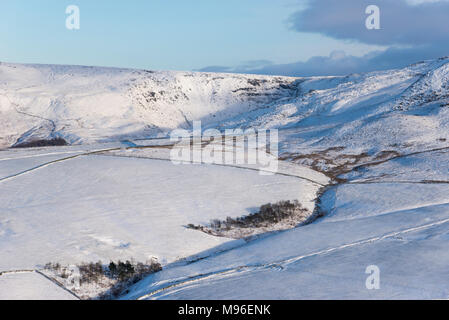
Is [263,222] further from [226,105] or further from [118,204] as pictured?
[226,105]

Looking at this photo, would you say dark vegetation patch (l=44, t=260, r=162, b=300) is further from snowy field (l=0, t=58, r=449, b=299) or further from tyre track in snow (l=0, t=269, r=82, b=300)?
snowy field (l=0, t=58, r=449, b=299)

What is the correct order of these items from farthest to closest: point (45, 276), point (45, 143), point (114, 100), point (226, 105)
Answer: point (226, 105)
point (114, 100)
point (45, 143)
point (45, 276)

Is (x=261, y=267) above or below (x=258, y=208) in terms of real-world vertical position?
below

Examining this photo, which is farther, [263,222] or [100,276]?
[263,222]

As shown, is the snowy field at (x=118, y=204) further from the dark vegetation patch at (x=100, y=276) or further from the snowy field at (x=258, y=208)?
the dark vegetation patch at (x=100, y=276)

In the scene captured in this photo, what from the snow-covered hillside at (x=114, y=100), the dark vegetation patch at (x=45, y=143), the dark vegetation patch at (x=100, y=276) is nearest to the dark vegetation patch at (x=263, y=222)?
the dark vegetation patch at (x=100, y=276)

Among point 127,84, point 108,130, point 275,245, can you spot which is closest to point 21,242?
point 275,245

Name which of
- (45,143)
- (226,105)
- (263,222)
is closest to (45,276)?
(263,222)
